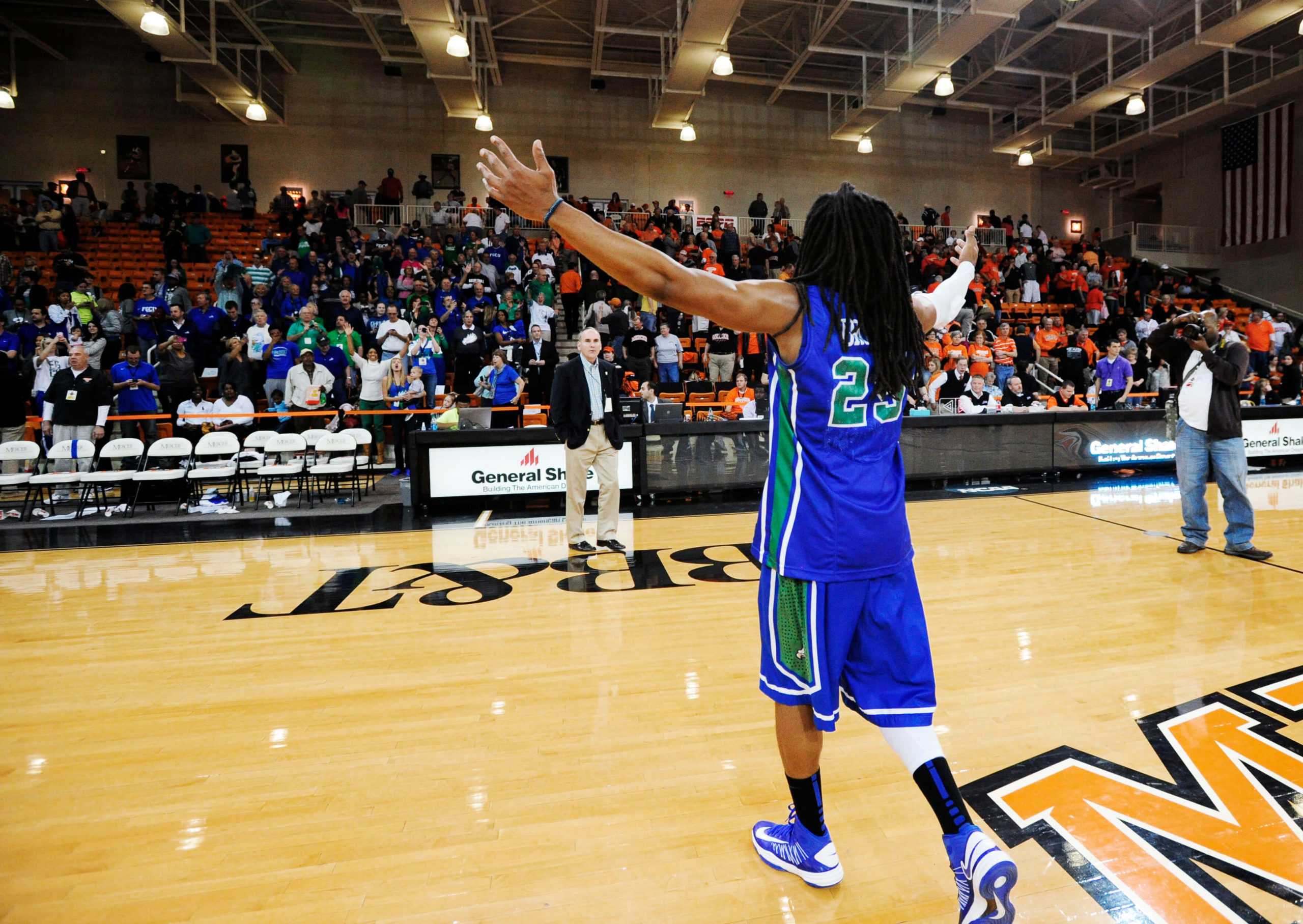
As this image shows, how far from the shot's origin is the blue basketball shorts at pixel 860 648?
1.58 meters

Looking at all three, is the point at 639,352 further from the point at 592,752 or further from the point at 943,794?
the point at 943,794

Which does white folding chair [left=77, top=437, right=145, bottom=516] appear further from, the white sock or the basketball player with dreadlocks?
the white sock

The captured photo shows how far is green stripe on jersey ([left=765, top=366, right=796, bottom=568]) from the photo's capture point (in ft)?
5.34

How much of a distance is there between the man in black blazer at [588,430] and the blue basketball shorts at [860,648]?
3983 millimetres

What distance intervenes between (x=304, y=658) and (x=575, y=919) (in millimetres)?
2361

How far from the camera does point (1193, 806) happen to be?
2.15 metres

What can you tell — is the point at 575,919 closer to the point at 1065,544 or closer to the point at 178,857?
the point at 178,857

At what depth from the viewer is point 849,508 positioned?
1.58 m

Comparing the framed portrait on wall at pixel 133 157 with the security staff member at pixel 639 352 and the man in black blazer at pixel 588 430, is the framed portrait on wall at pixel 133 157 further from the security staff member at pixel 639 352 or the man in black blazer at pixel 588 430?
the man in black blazer at pixel 588 430

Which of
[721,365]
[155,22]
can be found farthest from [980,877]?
[155,22]

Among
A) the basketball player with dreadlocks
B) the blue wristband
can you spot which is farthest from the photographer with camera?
the blue wristband

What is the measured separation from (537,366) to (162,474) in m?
5.14

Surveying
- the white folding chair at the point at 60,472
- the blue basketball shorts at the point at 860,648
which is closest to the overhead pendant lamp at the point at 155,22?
the white folding chair at the point at 60,472

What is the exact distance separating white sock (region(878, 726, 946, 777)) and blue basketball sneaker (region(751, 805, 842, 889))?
0.40 m
